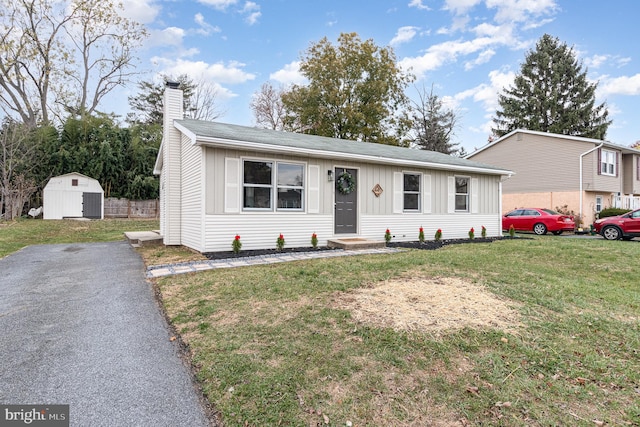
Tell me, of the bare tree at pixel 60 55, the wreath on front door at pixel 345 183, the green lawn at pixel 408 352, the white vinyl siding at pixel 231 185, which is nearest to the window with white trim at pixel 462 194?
the wreath on front door at pixel 345 183

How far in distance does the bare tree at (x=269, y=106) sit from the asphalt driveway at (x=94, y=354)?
23209 mm

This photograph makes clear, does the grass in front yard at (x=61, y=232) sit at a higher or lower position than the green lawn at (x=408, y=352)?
higher

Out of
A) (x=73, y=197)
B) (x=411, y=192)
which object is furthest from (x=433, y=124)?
(x=73, y=197)

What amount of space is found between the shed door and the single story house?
869 centimetres

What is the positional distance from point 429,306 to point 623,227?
1222 cm

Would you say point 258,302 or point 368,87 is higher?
point 368,87

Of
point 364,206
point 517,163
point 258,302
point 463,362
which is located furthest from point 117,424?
point 517,163

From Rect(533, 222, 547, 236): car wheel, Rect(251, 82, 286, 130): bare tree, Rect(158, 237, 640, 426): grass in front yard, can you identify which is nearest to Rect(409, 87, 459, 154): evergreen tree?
Rect(251, 82, 286, 130): bare tree

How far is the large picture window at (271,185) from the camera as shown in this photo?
788 cm

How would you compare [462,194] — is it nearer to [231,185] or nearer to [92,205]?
[231,185]

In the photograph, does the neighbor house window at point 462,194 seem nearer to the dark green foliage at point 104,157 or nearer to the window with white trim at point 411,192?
the window with white trim at point 411,192

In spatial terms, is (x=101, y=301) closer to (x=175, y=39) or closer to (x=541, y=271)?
(x=541, y=271)

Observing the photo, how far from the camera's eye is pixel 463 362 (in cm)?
260

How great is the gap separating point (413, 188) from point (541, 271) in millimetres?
5143
